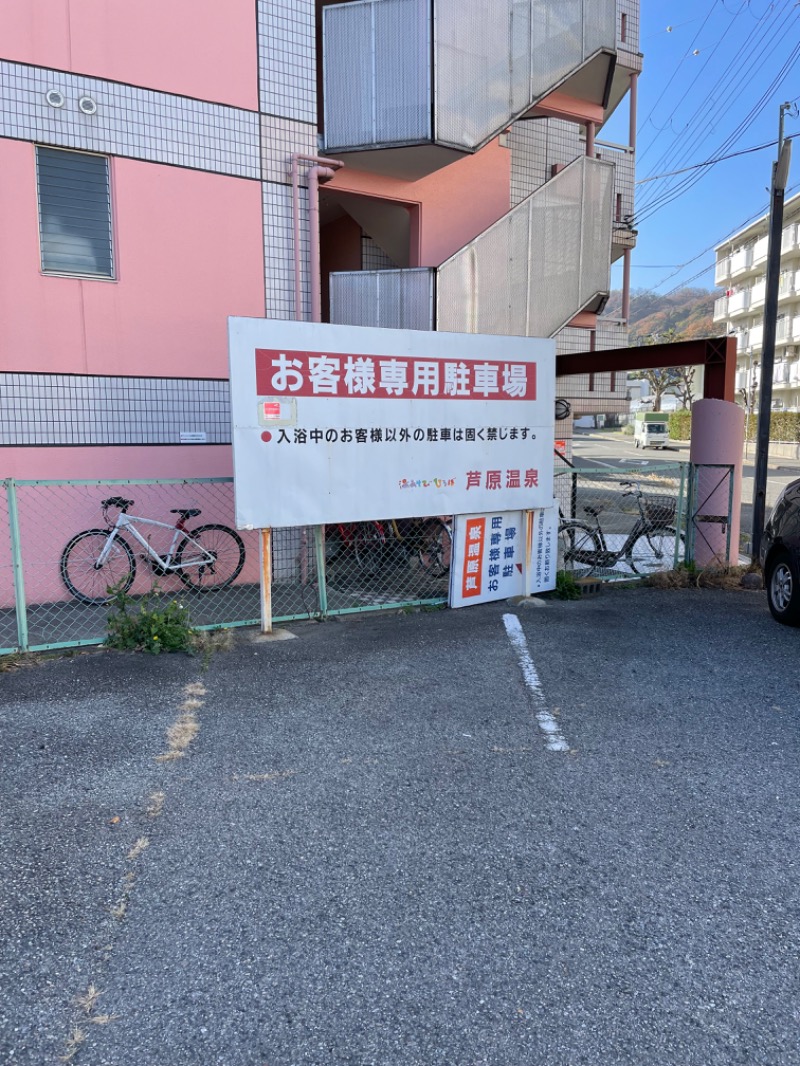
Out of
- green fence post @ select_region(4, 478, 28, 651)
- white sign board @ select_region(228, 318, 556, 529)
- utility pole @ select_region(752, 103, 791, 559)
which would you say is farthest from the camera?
utility pole @ select_region(752, 103, 791, 559)

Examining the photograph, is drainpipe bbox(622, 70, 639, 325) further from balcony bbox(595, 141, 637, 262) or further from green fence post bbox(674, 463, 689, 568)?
green fence post bbox(674, 463, 689, 568)

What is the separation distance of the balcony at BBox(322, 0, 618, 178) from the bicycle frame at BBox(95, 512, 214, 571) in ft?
14.7

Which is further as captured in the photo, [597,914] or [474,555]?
[474,555]

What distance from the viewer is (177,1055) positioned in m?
2.06

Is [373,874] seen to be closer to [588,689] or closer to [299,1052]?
[299,1052]

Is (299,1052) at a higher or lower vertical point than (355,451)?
lower

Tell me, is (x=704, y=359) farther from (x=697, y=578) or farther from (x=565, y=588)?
(x=565, y=588)

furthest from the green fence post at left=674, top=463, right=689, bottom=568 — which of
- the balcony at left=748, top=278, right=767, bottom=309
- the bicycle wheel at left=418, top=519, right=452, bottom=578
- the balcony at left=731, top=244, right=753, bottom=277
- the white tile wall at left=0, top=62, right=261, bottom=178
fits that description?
the balcony at left=731, top=244, right=753, bottom=277

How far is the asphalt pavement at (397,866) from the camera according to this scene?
217 cm

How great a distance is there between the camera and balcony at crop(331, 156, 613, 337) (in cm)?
824

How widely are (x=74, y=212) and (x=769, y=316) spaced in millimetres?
8893

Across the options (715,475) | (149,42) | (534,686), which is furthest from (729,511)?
(149,42)

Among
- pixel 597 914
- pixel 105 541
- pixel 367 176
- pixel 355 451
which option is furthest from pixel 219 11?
pixel 597 914

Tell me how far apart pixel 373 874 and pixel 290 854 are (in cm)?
37
